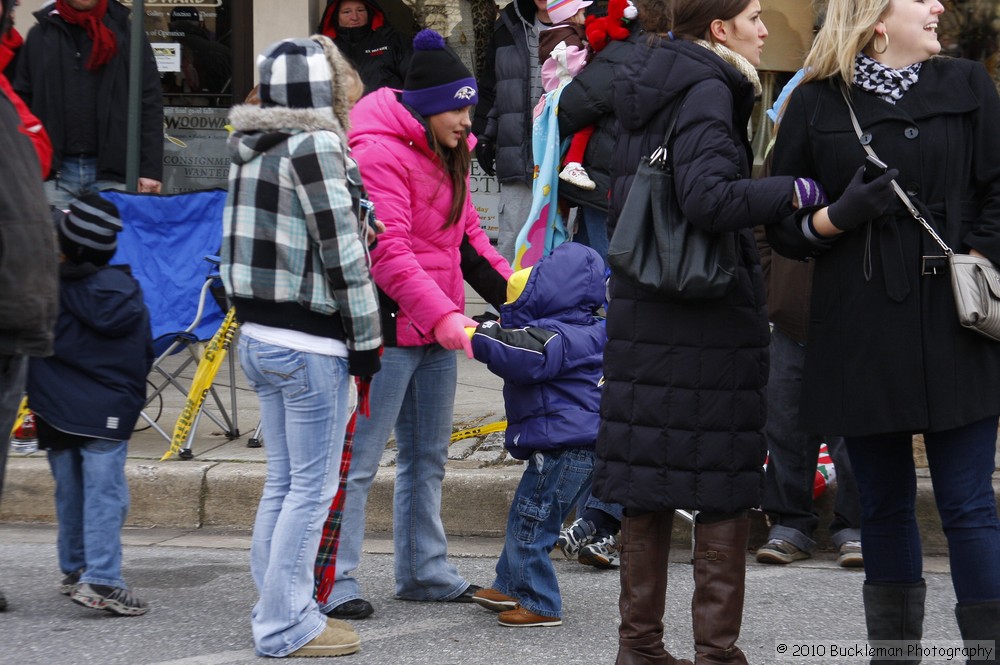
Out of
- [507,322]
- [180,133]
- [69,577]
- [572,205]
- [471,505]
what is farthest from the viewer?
[180,133]

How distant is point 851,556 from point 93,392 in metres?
2.92

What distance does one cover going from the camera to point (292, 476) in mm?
4078

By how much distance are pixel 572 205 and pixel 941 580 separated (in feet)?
8.87

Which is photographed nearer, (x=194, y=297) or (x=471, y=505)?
(x=471, y=505)

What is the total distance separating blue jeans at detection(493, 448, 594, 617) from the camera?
14.6ft

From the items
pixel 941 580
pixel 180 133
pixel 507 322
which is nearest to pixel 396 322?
pixel 507 322

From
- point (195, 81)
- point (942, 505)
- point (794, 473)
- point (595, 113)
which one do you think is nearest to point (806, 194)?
point (942, 505)

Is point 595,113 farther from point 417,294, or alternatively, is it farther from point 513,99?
point 417,294

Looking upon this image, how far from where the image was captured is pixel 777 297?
5.40 m

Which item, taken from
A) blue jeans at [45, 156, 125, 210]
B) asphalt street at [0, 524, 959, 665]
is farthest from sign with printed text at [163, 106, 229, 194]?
asphalt street at [0, 524, 959, 665]

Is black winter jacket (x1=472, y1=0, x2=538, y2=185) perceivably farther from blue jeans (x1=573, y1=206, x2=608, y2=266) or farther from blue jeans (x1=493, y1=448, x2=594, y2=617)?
blue jeans (x1=493, y1=448, x2=594, y2=617)

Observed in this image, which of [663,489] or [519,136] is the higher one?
[519,136]

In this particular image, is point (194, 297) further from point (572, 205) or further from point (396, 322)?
point (396, 322)

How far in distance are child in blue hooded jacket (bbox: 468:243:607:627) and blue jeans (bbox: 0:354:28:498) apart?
147 centimetres
